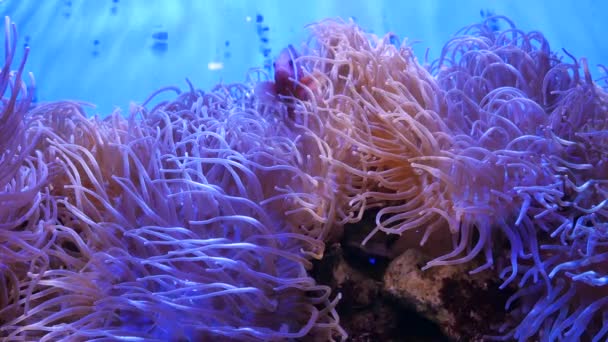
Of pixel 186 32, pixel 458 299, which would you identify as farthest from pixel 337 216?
pixel 186 32

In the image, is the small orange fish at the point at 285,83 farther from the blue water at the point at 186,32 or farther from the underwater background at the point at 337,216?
the blue water at the point at 186,32

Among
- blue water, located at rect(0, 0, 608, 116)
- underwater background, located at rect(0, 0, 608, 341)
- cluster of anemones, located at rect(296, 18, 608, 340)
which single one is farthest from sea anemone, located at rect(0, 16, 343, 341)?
blue water, located at rect(0, 0, 608, 116)

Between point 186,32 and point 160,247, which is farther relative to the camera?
point 186,32

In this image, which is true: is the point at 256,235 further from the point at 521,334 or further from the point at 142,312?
the point at 521,334

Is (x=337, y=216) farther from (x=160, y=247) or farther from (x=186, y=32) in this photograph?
(x=186, y=32)

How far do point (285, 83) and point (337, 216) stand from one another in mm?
505

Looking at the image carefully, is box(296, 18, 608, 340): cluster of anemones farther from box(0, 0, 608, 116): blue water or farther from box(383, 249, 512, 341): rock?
box(0, 0, 608, 116): blue water

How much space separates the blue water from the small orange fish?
182 cm

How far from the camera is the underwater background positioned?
3.03 feet

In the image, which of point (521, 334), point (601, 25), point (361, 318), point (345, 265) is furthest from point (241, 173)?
point (601, 25)

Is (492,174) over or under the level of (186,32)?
under

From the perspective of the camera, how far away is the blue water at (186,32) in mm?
3244

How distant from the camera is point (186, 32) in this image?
3357 mm

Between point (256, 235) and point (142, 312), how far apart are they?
26 cm
